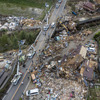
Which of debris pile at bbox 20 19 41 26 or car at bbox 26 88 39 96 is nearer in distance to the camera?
car at bbox 26 88 39 96

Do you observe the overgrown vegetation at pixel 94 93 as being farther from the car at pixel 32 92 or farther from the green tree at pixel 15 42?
the green tree at pixel 15 42

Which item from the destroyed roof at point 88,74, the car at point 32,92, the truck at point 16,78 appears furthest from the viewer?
the destroyed roof at point 88,74

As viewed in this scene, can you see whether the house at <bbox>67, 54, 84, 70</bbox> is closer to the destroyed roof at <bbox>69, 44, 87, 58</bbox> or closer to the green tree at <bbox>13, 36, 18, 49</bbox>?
the destroyed roof at <bbox>69, 44, 87, 58</bbox>

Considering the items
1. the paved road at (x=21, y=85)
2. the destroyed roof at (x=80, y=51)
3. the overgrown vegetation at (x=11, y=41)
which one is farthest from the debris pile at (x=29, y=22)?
the destroyed roof at (x=80, y=51)

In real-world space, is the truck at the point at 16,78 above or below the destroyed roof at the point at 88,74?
above

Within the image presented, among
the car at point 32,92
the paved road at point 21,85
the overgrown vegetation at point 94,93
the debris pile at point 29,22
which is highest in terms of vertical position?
the debris pile at point 29,22

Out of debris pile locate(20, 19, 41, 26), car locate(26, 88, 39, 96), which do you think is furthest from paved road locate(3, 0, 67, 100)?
debris pile locate(20, 19, 41, 26)

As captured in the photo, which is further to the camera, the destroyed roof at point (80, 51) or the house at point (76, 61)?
the destroyed roof at point (80, 51)

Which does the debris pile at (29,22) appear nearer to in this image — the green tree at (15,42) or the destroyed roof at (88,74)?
the green tree at (15,42)

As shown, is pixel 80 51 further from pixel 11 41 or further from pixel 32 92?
pixel 11 41

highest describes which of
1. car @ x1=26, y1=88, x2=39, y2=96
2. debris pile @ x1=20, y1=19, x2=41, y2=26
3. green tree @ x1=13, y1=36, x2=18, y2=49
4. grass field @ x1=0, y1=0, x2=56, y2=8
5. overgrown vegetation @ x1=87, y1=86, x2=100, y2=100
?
grass field @ x1=0, y1=0, x2=56, y2=8

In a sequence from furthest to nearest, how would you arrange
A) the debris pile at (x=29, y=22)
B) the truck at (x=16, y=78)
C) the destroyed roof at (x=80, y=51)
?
Answer: the debris pile at (x=29, y=22) < the destroyed roof at (x=80, y=51) < the truck at (x=16, y=78)
